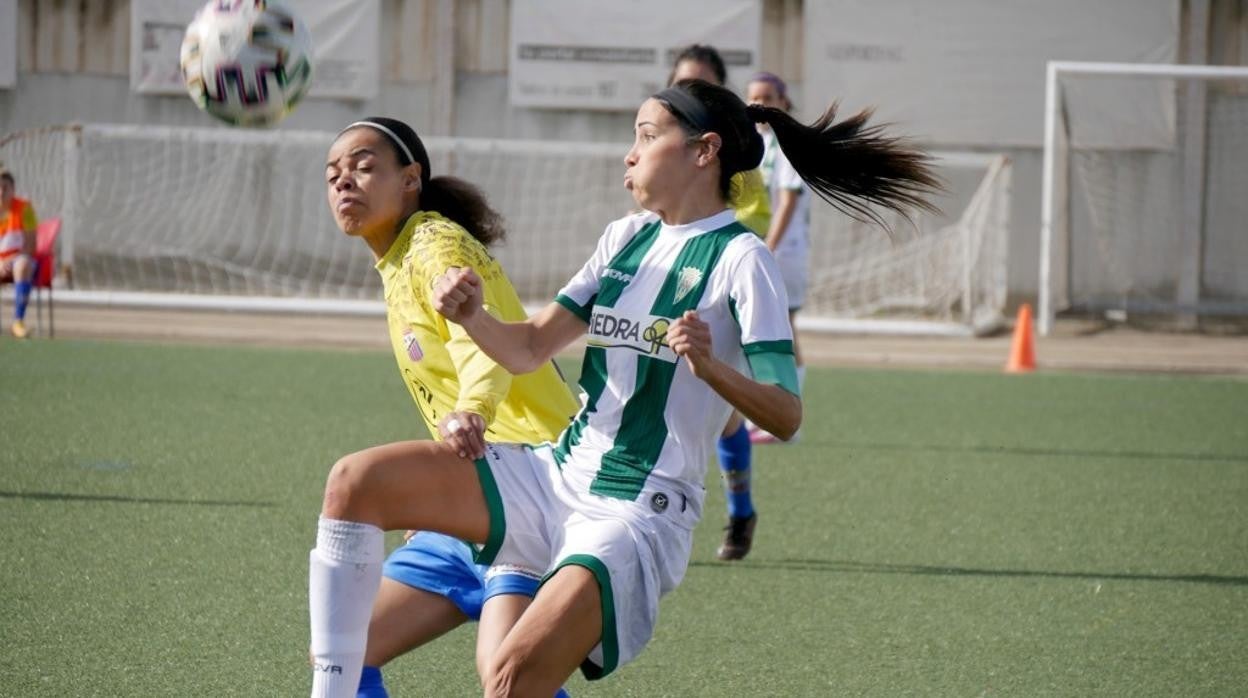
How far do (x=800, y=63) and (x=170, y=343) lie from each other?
7.55 m

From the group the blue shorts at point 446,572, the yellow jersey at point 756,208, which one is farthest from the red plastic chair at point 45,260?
the blue shorts at point 446,572

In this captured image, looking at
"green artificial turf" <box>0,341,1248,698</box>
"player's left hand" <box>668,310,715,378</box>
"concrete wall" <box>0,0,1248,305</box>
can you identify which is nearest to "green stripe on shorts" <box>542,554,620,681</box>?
"player's left hand" <box>668,310,715,378</box>

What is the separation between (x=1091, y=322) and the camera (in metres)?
16.5

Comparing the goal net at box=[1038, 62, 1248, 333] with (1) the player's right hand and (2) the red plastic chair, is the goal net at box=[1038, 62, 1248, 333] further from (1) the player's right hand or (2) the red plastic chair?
(1) the player's right hand

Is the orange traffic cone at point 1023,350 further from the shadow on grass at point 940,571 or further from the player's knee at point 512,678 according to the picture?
the player's knee at point 512,678

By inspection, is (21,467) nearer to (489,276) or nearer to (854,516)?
(854,516)

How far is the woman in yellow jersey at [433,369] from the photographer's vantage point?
129 inches

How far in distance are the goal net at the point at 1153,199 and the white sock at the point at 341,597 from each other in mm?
14163

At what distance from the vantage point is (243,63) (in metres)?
4.56

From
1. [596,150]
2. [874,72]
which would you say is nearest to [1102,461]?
[596,150]

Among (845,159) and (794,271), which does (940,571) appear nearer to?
(794,271)

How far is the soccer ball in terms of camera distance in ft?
15.0

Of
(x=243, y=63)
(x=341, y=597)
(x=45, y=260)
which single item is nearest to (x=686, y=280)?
(x=341, y=597)

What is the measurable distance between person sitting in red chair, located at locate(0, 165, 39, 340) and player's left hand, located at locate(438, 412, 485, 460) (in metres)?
10.2
